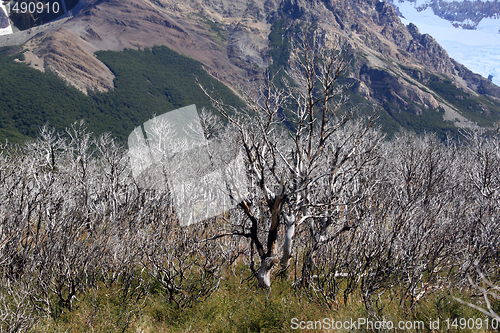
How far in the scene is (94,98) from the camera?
13675 centimetres

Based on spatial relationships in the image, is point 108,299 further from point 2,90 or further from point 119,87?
point 119,87

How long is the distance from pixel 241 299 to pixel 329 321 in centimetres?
275

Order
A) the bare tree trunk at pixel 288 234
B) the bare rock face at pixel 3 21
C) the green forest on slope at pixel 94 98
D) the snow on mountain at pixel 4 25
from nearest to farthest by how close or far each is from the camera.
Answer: the bare tree trunk at pixel 288 234 < the green forest on slope at pixel 94 98 < the snow on mountain at pixel 4 25 < the bare rock face at pixel 3 21

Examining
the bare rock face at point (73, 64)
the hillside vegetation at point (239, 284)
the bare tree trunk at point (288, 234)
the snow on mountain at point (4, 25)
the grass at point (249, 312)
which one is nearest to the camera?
the grass at point (249, 312)

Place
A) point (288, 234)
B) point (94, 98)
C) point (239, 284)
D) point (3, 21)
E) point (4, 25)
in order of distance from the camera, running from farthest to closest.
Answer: point (3, 21) < point (4, 25) < point (94, 98) < point (239, 284) < point (288, 234)

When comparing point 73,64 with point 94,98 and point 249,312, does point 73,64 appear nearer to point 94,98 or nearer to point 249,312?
point 94,98

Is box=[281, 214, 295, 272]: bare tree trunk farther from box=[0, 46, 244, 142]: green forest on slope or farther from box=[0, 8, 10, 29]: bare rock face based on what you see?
box=[0, 8, 10, 29]: bare rock face

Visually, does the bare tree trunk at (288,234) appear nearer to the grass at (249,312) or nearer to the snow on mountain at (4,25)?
the grass at (249,312)

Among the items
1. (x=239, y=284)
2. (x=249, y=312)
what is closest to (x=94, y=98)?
(x=239, y=284)

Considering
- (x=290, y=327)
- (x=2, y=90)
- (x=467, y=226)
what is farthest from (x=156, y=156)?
(x=2, y=90)

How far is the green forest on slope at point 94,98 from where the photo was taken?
97.0 meters

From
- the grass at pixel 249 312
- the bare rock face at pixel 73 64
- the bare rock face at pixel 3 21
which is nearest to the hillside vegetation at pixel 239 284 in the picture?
the grass at pixel 249 312

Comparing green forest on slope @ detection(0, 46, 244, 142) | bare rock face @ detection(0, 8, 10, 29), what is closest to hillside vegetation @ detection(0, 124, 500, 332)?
green forest on slope @ detection(0, 46, 244, 142)

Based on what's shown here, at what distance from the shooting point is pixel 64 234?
7055 millimetres
